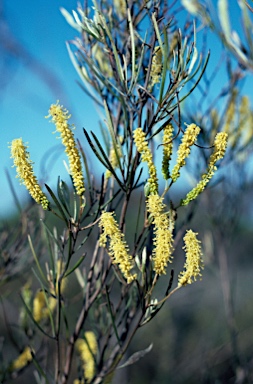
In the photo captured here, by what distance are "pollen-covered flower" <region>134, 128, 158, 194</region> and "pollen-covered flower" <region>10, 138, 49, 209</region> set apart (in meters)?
0.12

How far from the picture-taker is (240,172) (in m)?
1.39

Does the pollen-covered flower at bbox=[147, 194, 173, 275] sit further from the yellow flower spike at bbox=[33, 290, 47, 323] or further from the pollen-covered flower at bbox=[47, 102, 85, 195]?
the yellow flower spike at bbox=[33, 290, 47, 323]

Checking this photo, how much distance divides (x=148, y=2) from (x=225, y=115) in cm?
52

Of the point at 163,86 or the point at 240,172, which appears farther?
the point at 240,172

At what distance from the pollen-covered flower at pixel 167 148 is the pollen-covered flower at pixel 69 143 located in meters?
0.10

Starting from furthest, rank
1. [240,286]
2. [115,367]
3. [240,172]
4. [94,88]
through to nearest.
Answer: [240,286]
[240,172]
[94,88]
[115,367]

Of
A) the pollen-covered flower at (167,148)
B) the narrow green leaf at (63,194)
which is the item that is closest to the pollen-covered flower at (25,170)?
the narrow green leaf at (63,194)

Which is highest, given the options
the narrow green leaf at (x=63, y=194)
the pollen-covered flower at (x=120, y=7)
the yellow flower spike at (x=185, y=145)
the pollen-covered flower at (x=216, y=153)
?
the pollen-covered flower at (x=120, y=7)

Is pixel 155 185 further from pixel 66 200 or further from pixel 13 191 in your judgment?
pixel 13 191

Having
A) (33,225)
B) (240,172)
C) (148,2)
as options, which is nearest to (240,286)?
(240,172)

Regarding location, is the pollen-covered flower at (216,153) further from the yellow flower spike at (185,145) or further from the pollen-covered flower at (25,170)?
the pollen-covered flower at (25,170)

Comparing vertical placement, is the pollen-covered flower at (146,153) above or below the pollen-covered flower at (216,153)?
above

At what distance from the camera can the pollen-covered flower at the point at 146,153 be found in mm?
505

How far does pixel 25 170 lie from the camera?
1.64ft
